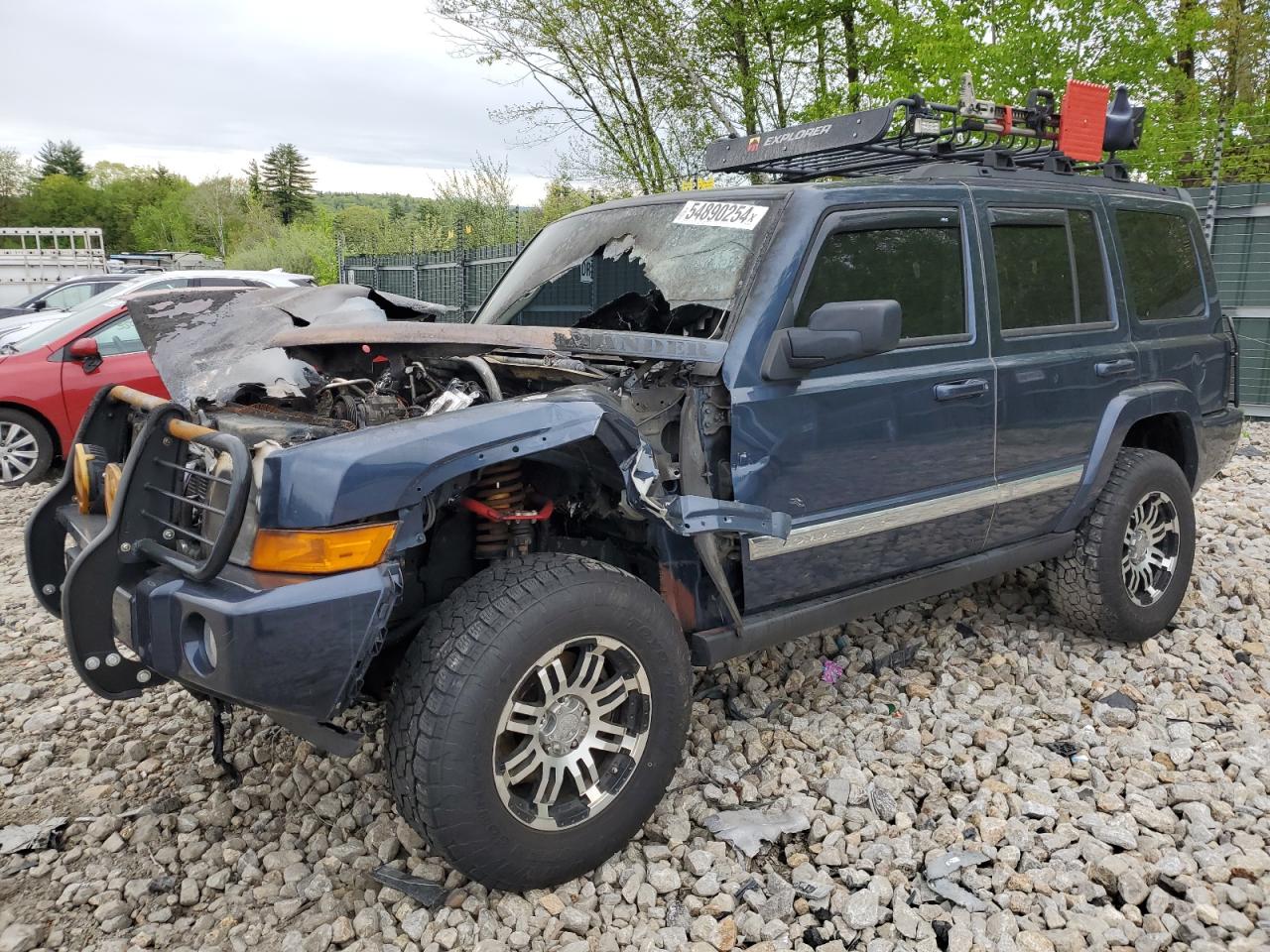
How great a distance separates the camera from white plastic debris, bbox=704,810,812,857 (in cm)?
291

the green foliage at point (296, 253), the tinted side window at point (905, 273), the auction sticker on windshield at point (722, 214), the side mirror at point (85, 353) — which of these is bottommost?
the side mirror at point (85, 353)

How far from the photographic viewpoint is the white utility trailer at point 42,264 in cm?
2031

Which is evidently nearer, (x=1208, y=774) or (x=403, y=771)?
(x=403, y=771)

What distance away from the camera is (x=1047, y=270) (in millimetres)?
3875

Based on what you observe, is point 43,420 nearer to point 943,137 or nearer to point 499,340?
point 499,340

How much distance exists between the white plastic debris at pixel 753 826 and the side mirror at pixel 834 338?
4.63ft

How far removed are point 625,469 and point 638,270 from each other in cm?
112

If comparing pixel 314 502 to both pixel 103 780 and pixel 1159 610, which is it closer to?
pixel 103 780

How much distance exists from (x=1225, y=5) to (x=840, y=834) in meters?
15.5

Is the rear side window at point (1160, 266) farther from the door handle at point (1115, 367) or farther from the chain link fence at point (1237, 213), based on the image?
the chain link fence at point (1237, 213)

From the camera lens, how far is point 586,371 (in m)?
3.05

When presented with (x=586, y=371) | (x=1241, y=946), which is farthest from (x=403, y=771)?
(x=1241, y=946)

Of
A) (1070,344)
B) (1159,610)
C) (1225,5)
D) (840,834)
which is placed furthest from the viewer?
(1225,5)

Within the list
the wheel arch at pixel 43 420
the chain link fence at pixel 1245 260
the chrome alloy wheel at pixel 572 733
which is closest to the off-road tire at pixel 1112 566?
the chrome alloy wheel at pixel 572 733
